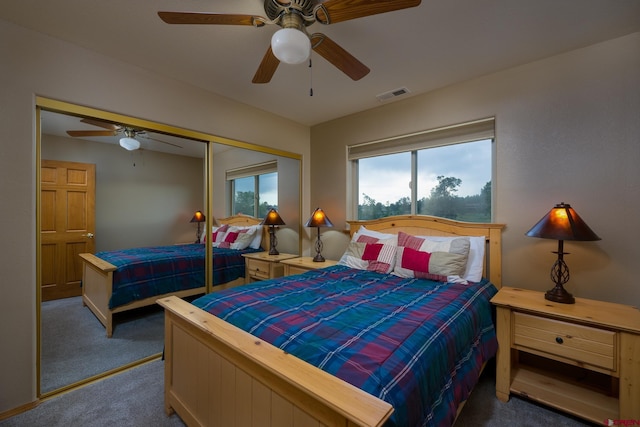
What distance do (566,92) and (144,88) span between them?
3.36m

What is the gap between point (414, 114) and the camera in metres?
2.82

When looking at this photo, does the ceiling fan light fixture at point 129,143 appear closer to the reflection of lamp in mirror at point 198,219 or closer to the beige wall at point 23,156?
the beige wall at point 23,156

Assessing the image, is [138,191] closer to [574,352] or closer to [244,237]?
[244,237]

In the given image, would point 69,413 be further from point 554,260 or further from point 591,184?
point 591,184

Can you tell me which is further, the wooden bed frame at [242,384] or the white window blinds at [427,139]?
the white window blinds at [427,139]

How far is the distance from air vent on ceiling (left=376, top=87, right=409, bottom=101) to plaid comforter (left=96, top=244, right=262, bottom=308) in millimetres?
2309

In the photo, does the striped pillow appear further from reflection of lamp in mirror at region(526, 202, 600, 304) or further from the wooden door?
the wooden door

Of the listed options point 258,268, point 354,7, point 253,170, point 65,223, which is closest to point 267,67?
point 354,7

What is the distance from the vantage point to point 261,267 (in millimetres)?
3135

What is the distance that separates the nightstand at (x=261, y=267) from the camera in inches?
122

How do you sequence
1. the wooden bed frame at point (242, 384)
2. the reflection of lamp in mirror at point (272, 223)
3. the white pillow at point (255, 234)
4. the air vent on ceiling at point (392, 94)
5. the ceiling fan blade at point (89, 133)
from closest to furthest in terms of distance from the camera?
the wooden bed frame at point (242, 384), the ceiling fan blade at point (89, 133), the air vent on ceiling at point (392, 94), the white pillow at point (255, 234), the reflection of lamp in mirror at point (272, 223)

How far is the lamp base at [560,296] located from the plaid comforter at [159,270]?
9.11 feet

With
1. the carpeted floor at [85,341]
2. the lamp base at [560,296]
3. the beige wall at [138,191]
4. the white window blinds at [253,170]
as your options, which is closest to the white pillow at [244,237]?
the beige wall at [138,191]

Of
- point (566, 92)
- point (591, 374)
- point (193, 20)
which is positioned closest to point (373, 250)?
point (591, 374)
